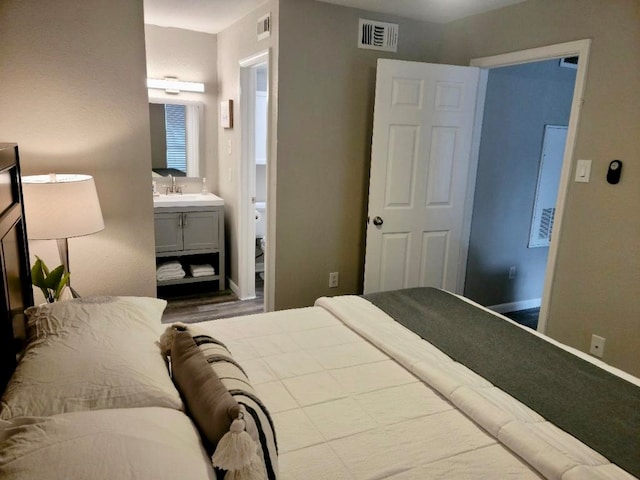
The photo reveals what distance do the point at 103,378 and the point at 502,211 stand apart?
348 cm

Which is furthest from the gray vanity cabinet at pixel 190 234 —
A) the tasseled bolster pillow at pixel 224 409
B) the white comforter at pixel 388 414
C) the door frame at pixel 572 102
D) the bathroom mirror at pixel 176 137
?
the tasseled bolster pillow at pixel 224 409

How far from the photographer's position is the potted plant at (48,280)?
77.7 inches

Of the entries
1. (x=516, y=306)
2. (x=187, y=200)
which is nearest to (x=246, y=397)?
(x=187, y=200)

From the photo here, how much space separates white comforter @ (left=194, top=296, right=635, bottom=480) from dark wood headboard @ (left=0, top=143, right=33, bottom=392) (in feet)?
2.32

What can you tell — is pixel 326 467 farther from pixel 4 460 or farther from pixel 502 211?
pixel 502 211

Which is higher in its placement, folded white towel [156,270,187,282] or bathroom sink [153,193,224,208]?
bathroom sink [153,193,224,208]

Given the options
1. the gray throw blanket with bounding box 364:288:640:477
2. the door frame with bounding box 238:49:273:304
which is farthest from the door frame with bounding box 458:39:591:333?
the door frame with bounding box 238:49:273:304

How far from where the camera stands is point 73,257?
243cm

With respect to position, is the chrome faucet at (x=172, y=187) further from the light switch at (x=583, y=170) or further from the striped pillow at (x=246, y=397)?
the light switch at (x=583, y=170)

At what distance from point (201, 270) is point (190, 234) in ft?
1.19

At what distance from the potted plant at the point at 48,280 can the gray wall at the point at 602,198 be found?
2.77 metres

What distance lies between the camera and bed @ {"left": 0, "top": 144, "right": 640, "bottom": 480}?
96 cm

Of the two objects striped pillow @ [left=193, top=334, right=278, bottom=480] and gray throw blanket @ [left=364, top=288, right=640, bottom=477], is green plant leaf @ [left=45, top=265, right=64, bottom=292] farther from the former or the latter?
gray throw blanket @ [left=364, top=288, right=640, bottom=477]

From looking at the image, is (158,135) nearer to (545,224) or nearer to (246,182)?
(246,182)
